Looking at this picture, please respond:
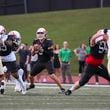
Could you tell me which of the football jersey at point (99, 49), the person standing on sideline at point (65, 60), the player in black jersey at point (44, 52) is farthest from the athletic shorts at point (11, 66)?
the person standing on sideline at point (65, 60)

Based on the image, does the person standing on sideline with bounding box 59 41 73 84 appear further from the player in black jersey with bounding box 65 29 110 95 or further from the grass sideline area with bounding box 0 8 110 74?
the grass sideline area with bounding box 0 8 110 74

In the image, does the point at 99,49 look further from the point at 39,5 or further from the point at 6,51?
the point at 39,5

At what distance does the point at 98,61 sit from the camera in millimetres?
14383

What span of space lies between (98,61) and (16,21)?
73.6ft

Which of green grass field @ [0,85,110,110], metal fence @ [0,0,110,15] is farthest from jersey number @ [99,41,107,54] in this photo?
metal fence @ [0,0,110,15]

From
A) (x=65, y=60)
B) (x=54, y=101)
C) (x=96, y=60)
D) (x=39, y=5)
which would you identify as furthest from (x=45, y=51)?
(x=39, y=5)

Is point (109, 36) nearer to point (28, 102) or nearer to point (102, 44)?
point (102, 44)

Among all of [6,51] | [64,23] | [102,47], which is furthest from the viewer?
[64,23]

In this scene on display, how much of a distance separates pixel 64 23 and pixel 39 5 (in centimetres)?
438

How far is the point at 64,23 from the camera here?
3491 centimetres

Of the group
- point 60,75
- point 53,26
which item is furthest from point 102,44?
point 53,26

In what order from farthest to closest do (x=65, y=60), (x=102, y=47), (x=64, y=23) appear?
(x=64, y=23), (x=65, y=60), (x=102, y=47)

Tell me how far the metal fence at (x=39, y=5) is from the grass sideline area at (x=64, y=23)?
1045 millimetres

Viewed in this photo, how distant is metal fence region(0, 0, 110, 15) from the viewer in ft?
124
